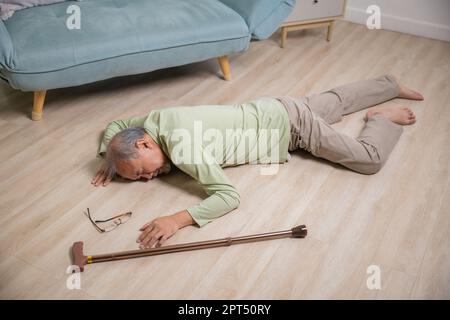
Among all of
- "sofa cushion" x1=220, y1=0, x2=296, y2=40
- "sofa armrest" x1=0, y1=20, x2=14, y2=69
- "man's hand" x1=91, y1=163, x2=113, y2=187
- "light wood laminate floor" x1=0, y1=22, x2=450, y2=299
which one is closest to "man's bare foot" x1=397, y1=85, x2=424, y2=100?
"light wood laminate floor" x1=0, y1=22, x2=450, y2=299

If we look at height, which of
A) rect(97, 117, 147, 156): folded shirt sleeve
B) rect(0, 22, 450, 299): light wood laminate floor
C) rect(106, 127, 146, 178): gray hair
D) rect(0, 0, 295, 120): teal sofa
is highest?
rect(0, 0, 295, 120): teal sofa

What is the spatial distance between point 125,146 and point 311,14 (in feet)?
6.11

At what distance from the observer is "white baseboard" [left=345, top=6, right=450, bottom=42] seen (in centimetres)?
309

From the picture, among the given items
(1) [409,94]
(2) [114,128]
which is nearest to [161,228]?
(2) [114,128]

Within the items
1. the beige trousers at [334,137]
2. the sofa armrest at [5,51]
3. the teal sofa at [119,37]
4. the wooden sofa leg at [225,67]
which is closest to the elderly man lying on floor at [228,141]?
the beige trousers at [334,137]

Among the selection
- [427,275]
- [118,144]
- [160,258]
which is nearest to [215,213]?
[160,258]

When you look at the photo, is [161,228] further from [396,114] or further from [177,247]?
[396,114]

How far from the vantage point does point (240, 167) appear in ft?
6.30

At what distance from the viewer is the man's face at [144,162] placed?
64.1 inches

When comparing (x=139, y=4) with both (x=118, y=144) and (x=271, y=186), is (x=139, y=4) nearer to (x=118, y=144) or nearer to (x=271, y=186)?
(x=118, y=144)

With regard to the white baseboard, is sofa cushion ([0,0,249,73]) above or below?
above

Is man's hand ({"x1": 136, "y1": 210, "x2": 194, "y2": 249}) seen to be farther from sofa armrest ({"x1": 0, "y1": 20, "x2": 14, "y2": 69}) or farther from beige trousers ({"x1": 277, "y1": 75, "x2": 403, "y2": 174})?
sofa armrest ({"x1": 0, "y1": 20, "x2": 14, "y2": 69})

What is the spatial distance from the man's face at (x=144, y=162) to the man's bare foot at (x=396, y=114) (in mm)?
1084

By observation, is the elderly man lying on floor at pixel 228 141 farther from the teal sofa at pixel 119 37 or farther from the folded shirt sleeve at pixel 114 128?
the teal sofa at pixel 119 37
